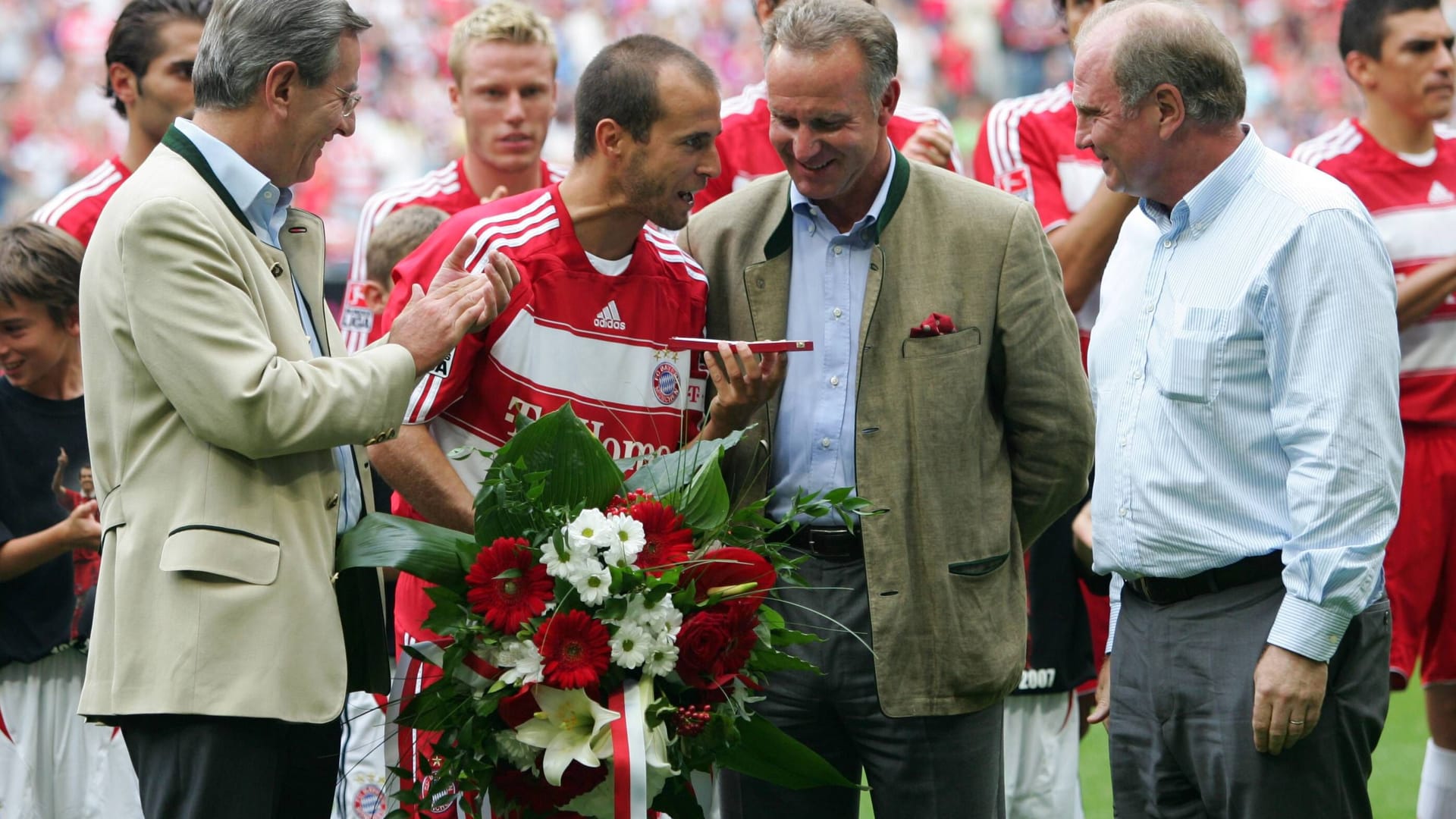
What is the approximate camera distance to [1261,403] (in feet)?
10.7

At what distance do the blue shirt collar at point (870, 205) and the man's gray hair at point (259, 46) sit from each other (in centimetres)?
116

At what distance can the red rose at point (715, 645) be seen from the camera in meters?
2.97

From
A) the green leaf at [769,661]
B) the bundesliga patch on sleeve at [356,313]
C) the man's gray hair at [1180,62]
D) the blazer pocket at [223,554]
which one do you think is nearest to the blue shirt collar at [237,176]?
the blazer pocket at [223,554]

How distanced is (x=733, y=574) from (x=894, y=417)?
75 centimetres

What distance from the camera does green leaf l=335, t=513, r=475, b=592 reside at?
3057mm

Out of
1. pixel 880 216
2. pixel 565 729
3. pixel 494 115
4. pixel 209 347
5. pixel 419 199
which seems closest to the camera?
pixel 209 347

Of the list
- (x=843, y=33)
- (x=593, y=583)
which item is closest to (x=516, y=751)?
(x=593, y=583)

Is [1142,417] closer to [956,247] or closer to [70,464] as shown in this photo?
[956,247]

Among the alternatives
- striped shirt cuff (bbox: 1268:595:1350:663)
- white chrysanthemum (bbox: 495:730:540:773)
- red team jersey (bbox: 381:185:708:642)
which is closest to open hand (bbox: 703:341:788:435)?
red team jersey (bbox: 381:185:708:642)

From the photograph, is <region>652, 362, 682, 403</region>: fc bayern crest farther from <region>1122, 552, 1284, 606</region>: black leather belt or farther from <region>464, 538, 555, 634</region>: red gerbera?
<region>1122, 552, 1284, 606</region>: black leather belt

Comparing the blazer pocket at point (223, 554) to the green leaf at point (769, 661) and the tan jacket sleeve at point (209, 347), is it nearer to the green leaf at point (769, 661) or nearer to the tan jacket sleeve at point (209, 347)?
the tan jacket sleeve at point (209, 347)

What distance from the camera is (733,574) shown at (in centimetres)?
308

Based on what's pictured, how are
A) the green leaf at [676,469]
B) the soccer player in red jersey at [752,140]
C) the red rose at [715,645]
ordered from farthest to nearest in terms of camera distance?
the soccer player in red jersey at [752,140], the green leaf at [676,469], the red rose at [715,645]

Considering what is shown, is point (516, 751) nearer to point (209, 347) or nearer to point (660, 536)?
point (660, 536)
